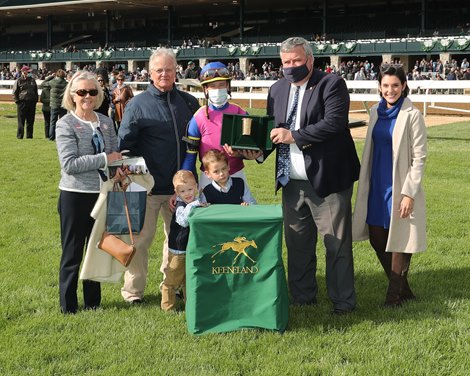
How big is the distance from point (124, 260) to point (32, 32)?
239ft

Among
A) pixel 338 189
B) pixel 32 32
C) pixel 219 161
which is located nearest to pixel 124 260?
pixel 219 161

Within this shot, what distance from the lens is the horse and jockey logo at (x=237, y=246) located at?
13.5 ft

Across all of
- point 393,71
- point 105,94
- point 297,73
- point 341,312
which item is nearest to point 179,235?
point 341,312

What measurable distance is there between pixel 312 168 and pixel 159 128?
3.49 feet

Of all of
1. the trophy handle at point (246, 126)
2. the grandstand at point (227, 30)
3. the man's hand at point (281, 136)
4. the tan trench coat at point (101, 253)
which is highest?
the grandstand at point (227, 30)

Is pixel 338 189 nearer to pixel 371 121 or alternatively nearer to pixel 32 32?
pixel 371 121

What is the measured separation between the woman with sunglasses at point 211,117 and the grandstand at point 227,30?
34650 millimetres

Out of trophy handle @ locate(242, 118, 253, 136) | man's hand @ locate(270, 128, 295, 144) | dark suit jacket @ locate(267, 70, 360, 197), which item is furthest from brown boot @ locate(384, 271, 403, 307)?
trophy handle @ locate(242, 118, 253, 136)

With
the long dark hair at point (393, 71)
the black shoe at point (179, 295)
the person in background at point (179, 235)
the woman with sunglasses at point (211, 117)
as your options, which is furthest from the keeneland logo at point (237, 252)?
the long dark hair at point (393, 71)

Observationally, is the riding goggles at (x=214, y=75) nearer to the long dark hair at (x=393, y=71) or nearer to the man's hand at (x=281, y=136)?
the man's hand at (x=281, y=136)

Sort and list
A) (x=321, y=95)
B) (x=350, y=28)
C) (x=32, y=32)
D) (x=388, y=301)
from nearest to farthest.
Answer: (x=321, y=95) → (x=388, y=301) → (x=350, y=28) → (x=32, y=32)

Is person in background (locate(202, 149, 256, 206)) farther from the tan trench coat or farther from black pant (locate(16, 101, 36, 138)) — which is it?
black pant (locate(16, 101, 36, 138))

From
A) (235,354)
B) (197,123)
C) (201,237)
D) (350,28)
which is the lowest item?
(235,354)

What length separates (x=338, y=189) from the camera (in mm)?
4547
